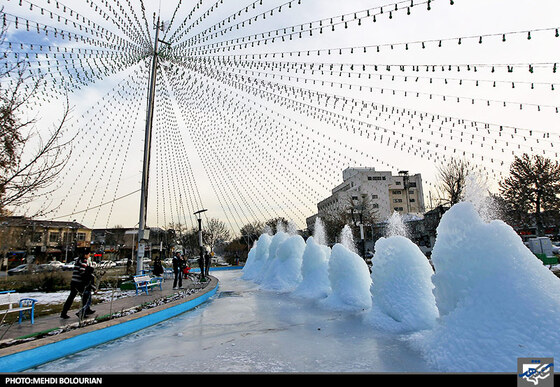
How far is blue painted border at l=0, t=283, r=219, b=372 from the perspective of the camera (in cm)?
561

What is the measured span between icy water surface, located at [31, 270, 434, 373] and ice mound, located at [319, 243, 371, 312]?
4.39 feet

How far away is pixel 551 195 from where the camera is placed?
2795 cm

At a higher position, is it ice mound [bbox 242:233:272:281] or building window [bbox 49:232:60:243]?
building window [bbox 49:232:60:243]

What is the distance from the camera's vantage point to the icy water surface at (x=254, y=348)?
5793 millimetres

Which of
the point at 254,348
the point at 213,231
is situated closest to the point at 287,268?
the point at 254,348

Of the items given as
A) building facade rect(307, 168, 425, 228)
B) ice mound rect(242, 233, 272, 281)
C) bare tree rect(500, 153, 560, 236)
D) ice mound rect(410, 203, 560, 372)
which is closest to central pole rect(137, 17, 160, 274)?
ice mound rect(242, 233, 272, 281)

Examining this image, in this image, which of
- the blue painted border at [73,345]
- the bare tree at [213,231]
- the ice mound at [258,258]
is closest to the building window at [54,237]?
the bare tree at [213,231]

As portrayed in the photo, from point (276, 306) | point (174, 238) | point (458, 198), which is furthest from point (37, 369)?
point (174, 238)

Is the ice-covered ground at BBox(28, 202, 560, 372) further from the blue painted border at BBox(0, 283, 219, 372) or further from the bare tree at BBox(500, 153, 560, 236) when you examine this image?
the bare tree at BBox(500, 153, 560, 236)

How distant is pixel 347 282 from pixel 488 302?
6.85 metres
